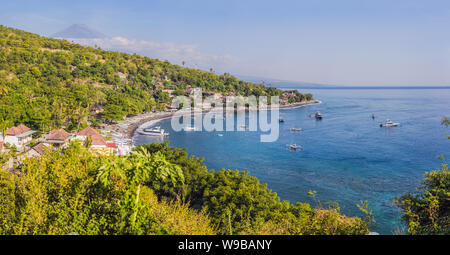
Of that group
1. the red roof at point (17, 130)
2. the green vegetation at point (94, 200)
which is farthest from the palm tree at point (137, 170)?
the red roof at point (17, 130)

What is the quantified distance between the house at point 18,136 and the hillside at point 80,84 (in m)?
1.06

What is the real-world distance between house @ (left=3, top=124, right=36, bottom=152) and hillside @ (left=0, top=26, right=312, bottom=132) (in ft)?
3.47

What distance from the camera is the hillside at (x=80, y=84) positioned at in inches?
1155

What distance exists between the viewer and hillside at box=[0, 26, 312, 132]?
2935 cm

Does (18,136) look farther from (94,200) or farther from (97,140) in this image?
(94,200)

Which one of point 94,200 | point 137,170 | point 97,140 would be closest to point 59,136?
point 97,140

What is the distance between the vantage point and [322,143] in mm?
30391

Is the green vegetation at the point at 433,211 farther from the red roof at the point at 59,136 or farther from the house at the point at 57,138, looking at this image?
the red roof at the point at 59,136

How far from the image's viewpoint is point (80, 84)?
41969 millimetres

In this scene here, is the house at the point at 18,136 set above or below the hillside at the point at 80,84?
below

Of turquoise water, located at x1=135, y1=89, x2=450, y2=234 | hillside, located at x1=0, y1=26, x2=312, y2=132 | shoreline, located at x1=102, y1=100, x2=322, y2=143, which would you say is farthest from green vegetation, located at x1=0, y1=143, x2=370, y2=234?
shoreline, located at x1=102, y1=100, x2=322, y2=143

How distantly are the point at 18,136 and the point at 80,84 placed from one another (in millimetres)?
21544

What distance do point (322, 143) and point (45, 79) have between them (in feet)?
135

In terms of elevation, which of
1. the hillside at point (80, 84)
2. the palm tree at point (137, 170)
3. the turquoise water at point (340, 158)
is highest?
the hillside at point (80, 84)
